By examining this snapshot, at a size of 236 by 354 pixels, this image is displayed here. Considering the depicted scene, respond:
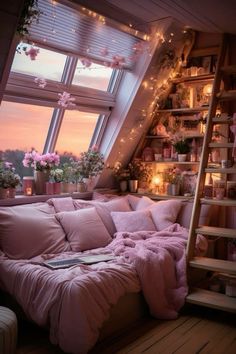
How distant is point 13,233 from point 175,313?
59.6 inches

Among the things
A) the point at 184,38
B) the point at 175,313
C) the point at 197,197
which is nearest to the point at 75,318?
the point at 175,313

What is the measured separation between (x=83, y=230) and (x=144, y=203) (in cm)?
102

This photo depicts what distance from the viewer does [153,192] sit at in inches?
196

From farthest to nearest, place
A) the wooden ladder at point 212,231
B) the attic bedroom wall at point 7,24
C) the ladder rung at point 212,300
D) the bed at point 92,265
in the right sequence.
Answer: the wooden ladder at point 212,231 < the ladder rung at point 212,300 < the bed at point 92,265 < the attic bedroom wall at point 7,24

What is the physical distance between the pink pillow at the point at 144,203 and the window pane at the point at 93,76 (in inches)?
53.3

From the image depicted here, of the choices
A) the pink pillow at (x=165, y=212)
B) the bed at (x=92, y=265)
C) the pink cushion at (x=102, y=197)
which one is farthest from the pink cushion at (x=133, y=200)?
the pink pillow at (x=165, y=212)

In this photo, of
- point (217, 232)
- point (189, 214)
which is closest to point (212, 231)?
point (217, 232)

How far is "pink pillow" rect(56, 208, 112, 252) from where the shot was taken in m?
3.80

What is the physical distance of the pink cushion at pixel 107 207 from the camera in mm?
4301

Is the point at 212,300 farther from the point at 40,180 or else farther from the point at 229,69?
the point at 229,69

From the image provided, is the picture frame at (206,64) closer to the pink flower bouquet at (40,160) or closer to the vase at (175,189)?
the vase at (175,189)

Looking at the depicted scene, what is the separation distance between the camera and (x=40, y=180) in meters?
4.24

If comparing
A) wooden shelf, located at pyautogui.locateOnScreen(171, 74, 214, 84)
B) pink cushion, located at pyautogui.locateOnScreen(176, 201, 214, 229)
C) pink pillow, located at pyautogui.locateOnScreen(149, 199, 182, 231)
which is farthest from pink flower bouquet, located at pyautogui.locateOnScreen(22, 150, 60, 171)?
wooden shelf, located at pyautogui.locateOnScreen(171, 74, 214, 84)

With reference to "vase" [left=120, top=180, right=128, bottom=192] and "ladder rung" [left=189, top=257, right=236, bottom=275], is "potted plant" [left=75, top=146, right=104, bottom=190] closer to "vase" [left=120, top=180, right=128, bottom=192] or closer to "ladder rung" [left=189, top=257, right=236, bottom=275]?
"vase" [left=120, top=180, right=128, bottom=192]
